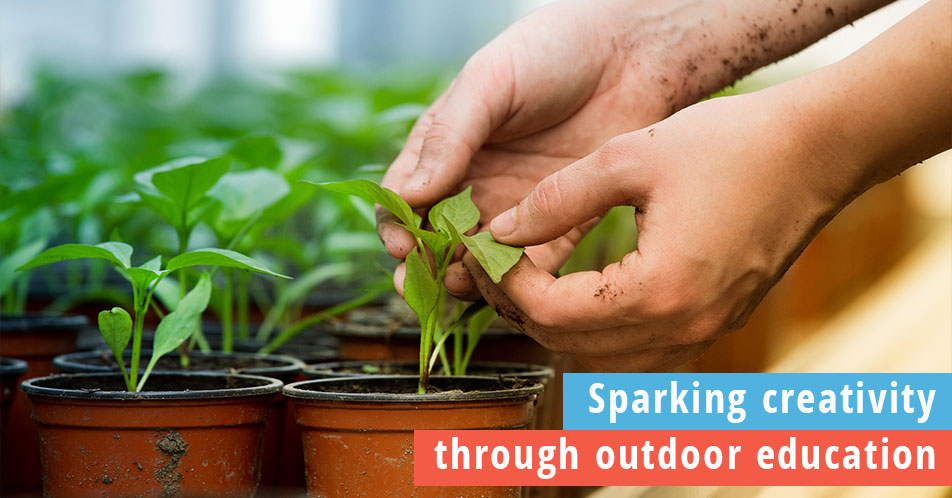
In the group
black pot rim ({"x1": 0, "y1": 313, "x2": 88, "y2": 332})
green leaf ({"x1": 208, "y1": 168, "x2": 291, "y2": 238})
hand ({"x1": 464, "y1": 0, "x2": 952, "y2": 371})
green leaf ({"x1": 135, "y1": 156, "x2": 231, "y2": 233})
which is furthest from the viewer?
black pot rim ({"x1": 0, "y1": 313, "x2": 88, "y2": 332})

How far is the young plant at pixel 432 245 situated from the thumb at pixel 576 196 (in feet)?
0.08

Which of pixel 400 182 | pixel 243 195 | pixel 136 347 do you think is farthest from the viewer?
pixel 243 195

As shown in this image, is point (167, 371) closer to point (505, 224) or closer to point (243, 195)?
point (243, 195)

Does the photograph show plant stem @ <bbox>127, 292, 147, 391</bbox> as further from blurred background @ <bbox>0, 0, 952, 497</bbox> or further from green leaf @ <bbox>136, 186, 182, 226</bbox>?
blurred background @ <bbox>0, 0, 952, 497</bbox>

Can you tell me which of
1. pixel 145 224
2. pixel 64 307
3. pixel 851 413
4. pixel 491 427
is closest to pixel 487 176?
pixel 491 427

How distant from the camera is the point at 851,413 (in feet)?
3.23

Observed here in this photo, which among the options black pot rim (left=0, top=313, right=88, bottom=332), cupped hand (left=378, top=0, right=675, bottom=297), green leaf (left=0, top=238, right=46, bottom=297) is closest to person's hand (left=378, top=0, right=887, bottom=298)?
cupped hand (left=378, top=0, right=675, bottom=297)

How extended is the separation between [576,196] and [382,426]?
276 millimetres

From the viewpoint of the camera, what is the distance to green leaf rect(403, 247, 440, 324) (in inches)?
35.0

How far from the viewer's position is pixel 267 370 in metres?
1.09

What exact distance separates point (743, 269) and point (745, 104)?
0.15 meters

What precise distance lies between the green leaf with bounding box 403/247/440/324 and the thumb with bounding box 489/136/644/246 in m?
0.08

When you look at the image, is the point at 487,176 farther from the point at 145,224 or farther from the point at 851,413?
the point at 145,224

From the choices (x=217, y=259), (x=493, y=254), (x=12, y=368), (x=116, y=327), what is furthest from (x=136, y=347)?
(x=493, y=254)
